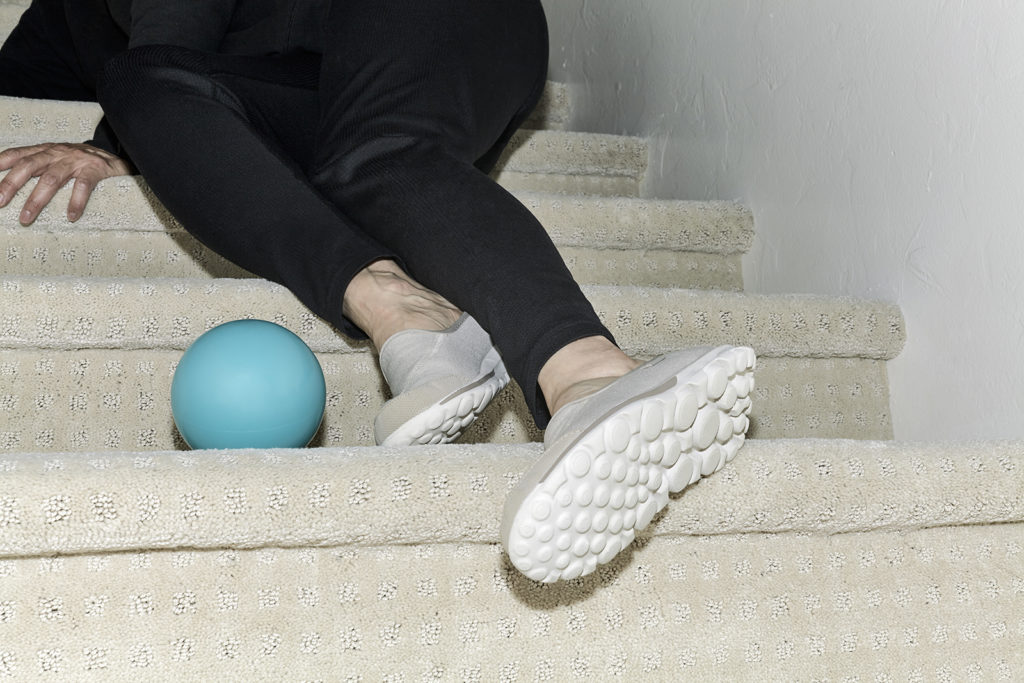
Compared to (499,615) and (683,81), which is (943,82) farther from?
(499,615)

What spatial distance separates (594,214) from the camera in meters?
1.54

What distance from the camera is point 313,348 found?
3.83 ft

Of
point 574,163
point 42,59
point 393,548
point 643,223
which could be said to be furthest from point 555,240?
point 42,59

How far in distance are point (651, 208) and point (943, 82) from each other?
18.9 inches

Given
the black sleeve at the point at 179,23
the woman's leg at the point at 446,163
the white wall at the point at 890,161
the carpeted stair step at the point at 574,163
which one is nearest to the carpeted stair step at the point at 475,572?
the woman's leg at the point at 446,163

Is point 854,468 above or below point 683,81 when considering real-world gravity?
above

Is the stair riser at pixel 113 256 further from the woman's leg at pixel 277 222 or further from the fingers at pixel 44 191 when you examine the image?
the woman's leg at pixel 277 222

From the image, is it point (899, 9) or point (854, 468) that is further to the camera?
point (899, 9)

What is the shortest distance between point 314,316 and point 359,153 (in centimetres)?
22

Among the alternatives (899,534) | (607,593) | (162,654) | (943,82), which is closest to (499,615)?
(607,593)

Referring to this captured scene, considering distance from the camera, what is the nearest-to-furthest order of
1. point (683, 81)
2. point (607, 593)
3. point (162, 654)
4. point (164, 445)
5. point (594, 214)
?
point (162, 654), point (607, 593), point (164, 445), point (594, 214), point (683, 81)

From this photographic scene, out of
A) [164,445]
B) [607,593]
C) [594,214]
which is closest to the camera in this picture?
[607,593]

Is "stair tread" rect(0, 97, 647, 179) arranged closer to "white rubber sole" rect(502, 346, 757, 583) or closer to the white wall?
the white wall

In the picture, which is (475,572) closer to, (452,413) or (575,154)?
(452,413)
